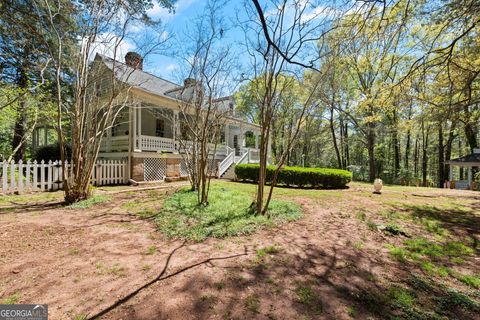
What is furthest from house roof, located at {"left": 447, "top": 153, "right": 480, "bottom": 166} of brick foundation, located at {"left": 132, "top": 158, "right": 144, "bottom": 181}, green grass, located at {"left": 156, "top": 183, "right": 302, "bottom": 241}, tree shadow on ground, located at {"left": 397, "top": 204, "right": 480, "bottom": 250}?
brick foundation, located at {"left": 132, "top": 158, "right": 144, "bottom": 181}

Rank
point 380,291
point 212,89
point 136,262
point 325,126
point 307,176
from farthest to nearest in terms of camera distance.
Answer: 1. point 325,126
2. point 307,176
3. point 212,89
4. point 136,262
5. point 380,291

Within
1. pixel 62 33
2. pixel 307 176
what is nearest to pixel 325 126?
pixel 307 176

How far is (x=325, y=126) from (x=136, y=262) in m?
27.5

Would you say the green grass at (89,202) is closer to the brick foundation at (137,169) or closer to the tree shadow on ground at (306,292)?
the brick foundation at (137,169)

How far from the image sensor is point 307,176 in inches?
416

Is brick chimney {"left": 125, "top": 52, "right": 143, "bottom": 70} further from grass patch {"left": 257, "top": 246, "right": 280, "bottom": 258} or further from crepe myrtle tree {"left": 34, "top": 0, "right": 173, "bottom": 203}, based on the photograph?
grass patch {"left": 257, "top": 246, "right": 280, "bottom": 258}

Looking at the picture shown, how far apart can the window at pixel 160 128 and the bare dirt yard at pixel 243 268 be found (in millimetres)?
9085

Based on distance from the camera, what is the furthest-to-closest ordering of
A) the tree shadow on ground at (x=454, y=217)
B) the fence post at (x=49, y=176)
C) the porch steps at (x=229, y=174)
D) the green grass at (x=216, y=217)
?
1. the porch steps at (x=229, y=174)
2. the fence post at (x=49, y=176)
3. the tree shadow on ground at (x=454, y=217)
4. the green grass at (x=216, y=217)

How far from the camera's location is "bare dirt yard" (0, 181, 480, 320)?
7.41 feet

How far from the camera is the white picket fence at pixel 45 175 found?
7.22 meters

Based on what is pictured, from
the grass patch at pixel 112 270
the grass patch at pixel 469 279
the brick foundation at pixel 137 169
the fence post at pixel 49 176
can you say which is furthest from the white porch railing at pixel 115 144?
the grass patch at pixel 469 279

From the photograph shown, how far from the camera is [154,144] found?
11398mm

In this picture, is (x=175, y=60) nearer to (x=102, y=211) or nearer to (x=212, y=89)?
(x=212, y=89)

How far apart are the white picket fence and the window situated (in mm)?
4024
